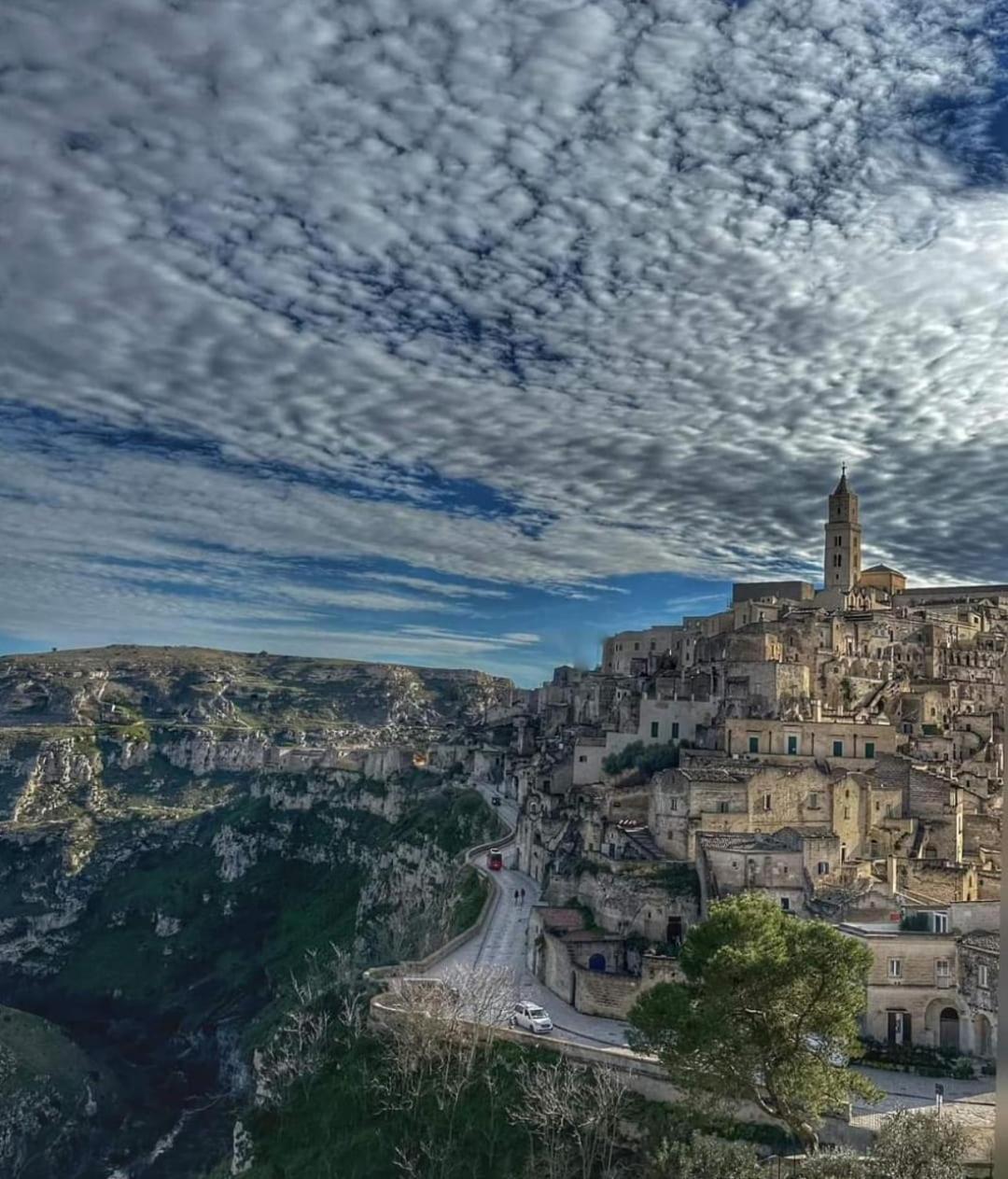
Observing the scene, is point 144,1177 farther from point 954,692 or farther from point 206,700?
point 206,700

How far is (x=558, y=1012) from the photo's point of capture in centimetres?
3478

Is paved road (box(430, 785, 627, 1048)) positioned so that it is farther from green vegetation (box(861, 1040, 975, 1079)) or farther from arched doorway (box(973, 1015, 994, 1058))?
arched doorway (box(973, 1015, 994, 1058))

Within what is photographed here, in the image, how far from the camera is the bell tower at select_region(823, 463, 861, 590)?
85.0m

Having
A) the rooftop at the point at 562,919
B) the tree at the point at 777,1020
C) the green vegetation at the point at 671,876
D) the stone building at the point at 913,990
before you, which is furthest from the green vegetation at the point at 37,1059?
the tree at the point at 777,1020

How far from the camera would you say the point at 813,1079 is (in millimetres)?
22266

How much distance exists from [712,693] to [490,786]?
101 feet

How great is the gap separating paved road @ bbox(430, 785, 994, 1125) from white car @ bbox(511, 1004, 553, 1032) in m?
0.54

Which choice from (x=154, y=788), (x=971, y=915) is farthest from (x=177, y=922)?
(x=971, y=915)

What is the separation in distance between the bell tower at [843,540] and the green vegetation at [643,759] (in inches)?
1490

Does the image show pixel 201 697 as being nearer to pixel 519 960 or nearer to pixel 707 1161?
pixel 519 960

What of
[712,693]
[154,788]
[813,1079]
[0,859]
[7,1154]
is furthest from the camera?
[154,788]

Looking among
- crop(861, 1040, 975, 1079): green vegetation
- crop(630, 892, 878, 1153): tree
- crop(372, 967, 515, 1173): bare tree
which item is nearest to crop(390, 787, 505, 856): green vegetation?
crop(372, 967, 515, 1173): bare tree

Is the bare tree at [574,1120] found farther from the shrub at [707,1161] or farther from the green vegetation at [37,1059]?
the green vegetation at [37,1059]

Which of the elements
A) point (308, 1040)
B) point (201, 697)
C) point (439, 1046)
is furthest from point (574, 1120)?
point (201, 697)
